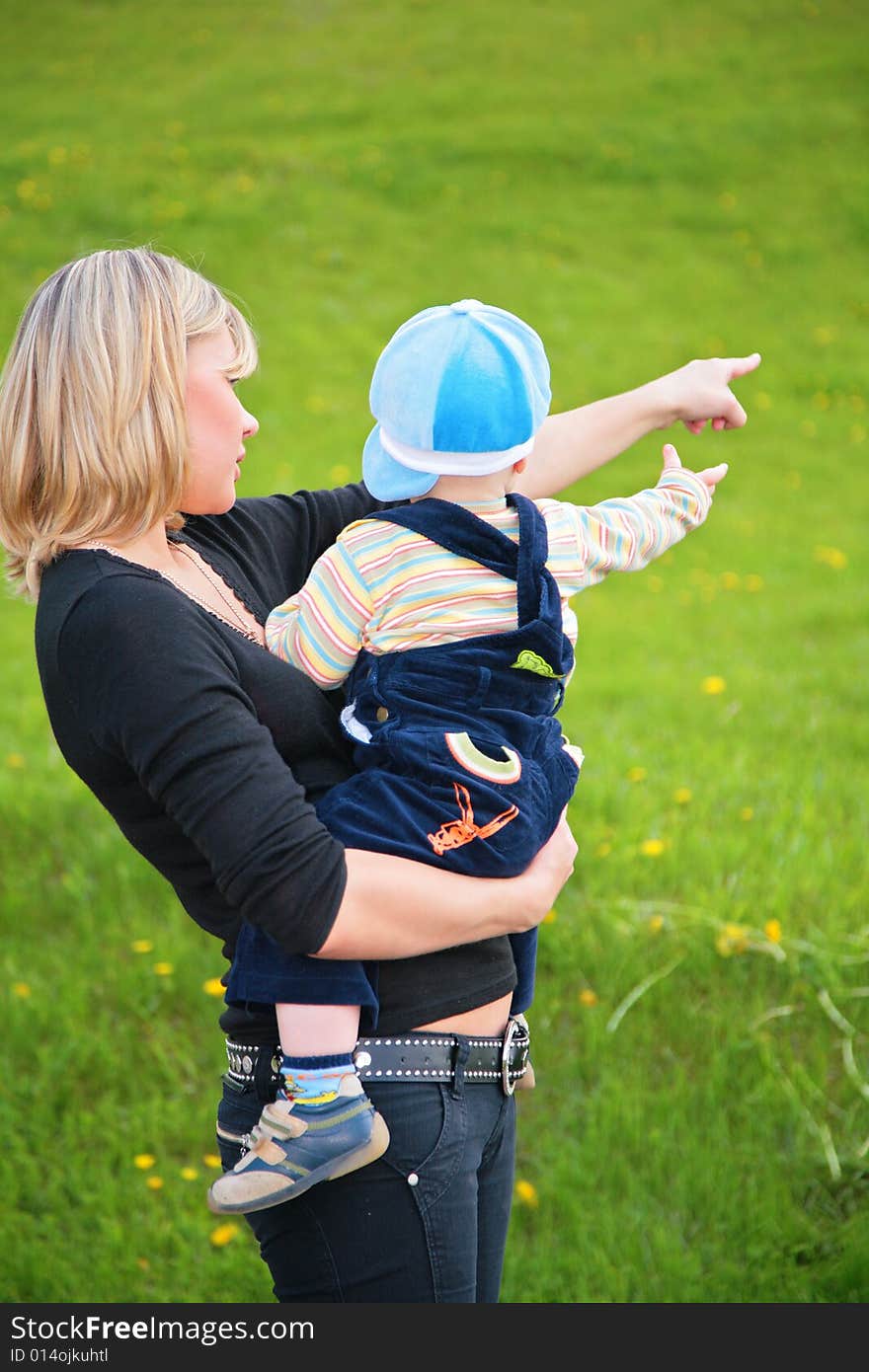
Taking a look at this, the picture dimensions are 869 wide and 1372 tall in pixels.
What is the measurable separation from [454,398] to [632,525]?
398 mm

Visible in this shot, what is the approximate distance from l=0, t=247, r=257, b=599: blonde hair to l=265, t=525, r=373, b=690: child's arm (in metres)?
0.23

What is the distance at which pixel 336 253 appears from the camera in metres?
14.0

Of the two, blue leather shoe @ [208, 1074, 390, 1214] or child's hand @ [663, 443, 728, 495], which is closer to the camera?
blue leather shoe @ [208, 1074, 390, 1214]

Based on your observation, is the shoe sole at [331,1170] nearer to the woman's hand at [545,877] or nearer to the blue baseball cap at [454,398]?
the woman's hand at [545,877]

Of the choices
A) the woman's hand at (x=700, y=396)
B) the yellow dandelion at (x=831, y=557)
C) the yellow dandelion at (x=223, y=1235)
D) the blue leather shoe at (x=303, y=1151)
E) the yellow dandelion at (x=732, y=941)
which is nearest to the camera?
the blue leather shoe at (x=303, y=1151)

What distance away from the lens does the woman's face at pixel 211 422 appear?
1863 mm

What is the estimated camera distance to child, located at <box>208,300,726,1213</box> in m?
1.77

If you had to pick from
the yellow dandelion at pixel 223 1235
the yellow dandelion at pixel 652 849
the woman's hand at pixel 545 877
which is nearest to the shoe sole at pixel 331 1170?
the woman's hand at pixel 545 877

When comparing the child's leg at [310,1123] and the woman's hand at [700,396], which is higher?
the woman's hand at [700,396]

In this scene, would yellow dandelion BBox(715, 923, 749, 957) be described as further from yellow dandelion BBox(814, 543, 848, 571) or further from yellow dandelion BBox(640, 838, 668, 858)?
yellow dandelion BBox(814, 543, 848, 571)

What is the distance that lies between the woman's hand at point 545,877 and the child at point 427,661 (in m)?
0.03

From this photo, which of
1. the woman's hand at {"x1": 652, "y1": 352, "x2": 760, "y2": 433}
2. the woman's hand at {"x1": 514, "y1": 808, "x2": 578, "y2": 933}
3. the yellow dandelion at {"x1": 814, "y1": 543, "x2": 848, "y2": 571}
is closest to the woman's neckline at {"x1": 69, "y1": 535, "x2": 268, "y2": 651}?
the woman's hand at {"x1": 514, "y1": 808, "x2": 578, "y2": 933}

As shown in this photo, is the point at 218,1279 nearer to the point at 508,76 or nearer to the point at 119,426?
the point at 119,426

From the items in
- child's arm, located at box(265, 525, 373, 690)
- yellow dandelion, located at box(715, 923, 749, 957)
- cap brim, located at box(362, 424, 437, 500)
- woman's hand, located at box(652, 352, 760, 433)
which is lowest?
yellow dandelion, located at box(715, 923, 749, 957)
